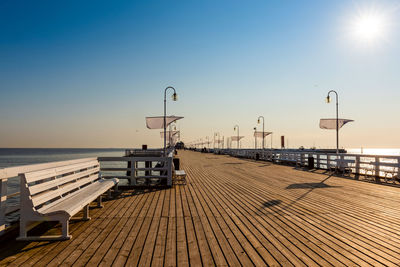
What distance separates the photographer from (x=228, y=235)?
13.2 feet

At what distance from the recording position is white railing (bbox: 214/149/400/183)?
10516mm

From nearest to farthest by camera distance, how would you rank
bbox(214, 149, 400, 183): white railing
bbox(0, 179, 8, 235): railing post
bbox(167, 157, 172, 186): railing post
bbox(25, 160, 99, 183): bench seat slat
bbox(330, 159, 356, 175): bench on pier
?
bbox(0, 179, 8, 235): railing post
bbox(25, 160, 99, 183): bench seat slat
bbox(167, 157, 172, 186): railing post
bbox(214, 149, 400, 183): white railing
bbox(330, 159, 356, 175): bench on pier

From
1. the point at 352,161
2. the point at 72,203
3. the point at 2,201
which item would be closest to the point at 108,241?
the point at 72,203

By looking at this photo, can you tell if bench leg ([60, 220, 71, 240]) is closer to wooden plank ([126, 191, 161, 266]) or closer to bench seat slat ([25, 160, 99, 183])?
→ bench seat slat ([25, 160, 99, 183])

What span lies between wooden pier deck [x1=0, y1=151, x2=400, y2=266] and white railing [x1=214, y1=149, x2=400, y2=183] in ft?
14.9

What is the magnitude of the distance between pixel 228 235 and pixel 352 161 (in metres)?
10.8

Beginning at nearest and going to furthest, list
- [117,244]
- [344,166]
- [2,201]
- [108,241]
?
[2,201] < [117,244] < [108,241] < [344,166]

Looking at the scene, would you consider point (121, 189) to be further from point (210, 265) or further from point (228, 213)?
point (210, 265)

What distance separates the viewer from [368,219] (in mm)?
4926

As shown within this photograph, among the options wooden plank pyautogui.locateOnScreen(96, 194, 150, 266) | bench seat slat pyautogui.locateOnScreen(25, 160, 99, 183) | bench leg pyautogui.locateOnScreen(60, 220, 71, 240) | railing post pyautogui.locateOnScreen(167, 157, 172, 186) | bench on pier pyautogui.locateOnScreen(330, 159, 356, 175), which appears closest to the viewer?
wooden plank pyautogui.locateOnScreen(96, 194, 150, 266)

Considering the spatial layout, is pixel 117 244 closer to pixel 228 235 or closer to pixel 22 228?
pixel 22 228

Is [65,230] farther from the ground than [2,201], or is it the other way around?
[2,201]

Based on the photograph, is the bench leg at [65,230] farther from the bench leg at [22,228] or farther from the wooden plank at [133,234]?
the wooden plank at [133,234]

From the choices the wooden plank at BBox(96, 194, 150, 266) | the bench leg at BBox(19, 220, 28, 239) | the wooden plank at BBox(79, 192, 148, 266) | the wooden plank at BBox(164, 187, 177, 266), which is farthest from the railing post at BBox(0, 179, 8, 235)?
the wooden plank at BBox(164, 187, 177, 266)
